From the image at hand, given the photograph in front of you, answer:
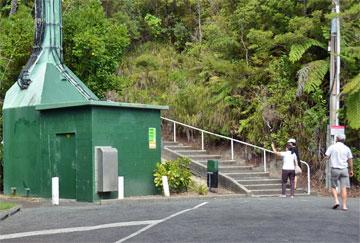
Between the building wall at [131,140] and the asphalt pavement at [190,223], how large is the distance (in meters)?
3.32

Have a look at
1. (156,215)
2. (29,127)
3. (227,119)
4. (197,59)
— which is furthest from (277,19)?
(156,215)

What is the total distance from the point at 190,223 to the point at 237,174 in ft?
32.7

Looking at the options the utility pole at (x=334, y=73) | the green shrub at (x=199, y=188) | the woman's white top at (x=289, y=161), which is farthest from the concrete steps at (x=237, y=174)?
the utility pole at (x=334, y=73)

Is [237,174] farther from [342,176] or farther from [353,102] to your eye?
[342,176]

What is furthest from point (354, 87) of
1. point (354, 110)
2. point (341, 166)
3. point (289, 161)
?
point (341, 166)

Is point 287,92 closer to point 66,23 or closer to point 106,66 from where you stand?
point 106,66

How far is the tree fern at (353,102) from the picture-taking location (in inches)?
772

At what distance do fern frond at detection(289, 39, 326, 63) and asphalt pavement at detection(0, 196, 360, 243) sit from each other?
7.65 m

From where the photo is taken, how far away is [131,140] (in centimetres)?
1919

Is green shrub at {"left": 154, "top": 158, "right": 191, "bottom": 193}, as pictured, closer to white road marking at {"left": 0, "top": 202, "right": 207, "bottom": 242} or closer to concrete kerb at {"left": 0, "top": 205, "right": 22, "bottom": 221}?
concrete kerb at {"left": 0, "top": 205, "right": 22, "bottom": 221}

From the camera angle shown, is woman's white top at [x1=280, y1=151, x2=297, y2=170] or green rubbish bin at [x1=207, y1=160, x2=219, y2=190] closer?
woman's white top at [x1=280, y1=151, x2=297, y2=170]

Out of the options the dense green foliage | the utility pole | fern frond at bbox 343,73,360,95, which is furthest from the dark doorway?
fern frond at bbox 343,73,360,95

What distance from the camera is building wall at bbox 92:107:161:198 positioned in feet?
60.0

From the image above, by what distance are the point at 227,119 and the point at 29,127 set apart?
8509 mm
